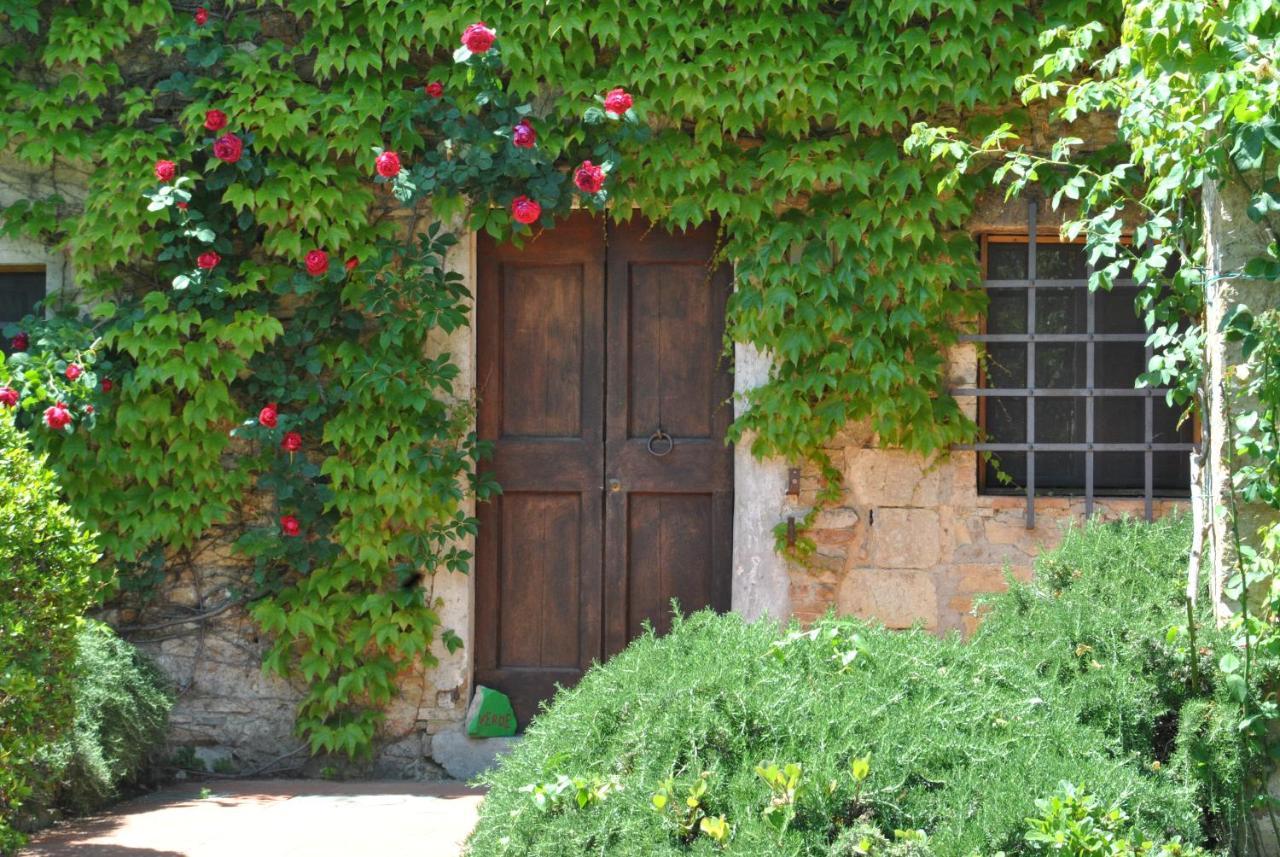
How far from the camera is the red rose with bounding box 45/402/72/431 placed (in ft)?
16.6

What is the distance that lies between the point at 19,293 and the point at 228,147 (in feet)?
4.20

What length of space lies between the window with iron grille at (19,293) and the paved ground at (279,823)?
2.13m

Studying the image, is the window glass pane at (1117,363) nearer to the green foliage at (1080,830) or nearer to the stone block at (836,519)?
the stone block at (836,519)

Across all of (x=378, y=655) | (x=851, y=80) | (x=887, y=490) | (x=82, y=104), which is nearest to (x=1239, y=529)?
(x=887, y=490)

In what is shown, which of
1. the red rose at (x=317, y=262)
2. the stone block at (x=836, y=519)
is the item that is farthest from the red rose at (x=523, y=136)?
the stone block at (x=836, y=519)

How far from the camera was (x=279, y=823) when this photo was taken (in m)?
4.68

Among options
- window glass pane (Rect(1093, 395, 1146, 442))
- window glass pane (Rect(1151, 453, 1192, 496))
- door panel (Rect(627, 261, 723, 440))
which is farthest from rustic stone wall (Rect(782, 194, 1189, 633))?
door panel (Rect(627, 261, 723, 440))

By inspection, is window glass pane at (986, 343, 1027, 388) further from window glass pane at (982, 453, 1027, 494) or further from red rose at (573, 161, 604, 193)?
red rose at (573, 161, 604, 193)

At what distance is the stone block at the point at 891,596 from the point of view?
17.7 ft

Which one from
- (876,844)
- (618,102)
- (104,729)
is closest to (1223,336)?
(876,844)

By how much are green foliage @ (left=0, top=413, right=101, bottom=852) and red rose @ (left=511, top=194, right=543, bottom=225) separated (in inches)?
79.9

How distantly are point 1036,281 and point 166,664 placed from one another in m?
3.84

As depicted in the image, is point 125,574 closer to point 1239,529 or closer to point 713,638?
point 713,638

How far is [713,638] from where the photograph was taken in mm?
3355
